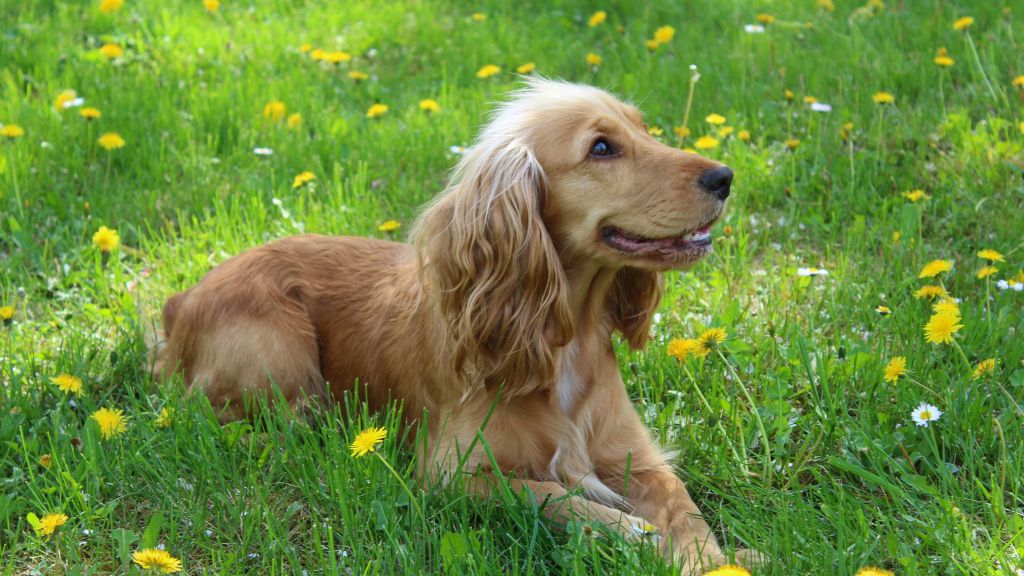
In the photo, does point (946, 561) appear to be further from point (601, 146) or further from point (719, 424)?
point (601, 146)

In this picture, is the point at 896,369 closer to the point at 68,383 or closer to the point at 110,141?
the point at 68,383

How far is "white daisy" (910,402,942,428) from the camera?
104 inches

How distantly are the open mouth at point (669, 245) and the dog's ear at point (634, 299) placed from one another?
0.28 meters

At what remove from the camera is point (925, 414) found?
8.71ft

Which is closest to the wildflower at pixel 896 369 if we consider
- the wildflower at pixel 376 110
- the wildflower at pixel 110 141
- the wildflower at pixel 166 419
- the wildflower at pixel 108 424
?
the wildflower at pixel 166 419

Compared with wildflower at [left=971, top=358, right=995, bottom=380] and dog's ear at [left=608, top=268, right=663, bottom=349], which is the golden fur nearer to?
dog's ear at [left=608, top=268, right=663, bottom=349]

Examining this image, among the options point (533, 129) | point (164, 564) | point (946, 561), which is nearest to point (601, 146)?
point (533, 129)

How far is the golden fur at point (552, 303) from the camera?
9.00 ft

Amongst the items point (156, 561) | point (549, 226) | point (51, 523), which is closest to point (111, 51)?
point (549, 226)

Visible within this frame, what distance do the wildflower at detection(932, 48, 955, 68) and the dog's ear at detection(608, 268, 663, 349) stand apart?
7.46ft

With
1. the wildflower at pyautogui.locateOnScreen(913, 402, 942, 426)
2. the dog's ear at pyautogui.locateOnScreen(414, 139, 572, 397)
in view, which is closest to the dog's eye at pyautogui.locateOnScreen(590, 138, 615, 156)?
the dog's ear at pyautogui.locateOnScreen(414, 139, 572, 397)

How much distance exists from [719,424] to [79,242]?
104 inches

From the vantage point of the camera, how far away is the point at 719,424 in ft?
9.29

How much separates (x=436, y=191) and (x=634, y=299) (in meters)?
1.76
